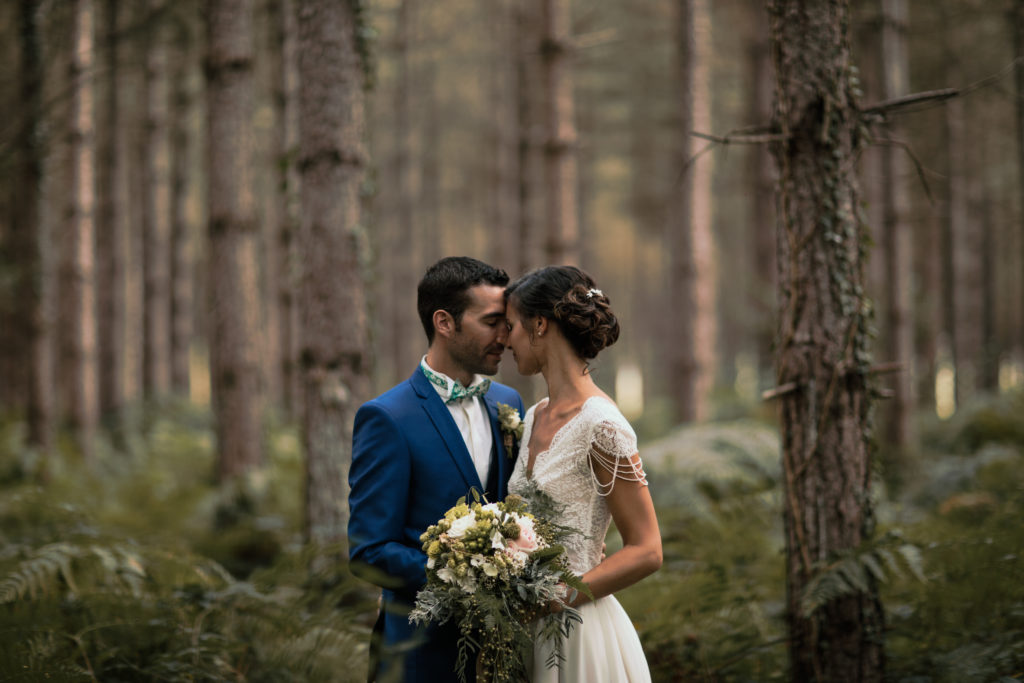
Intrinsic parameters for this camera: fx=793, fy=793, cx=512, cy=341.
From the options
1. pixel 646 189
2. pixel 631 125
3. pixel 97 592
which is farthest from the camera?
pixel 646 189

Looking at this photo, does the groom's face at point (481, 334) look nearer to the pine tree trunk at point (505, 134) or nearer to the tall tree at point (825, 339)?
the tall tree at point (825, 339)

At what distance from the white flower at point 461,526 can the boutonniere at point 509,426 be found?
0.63 m

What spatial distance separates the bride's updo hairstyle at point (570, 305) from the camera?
305 centimetres

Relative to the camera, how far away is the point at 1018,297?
30906 mm

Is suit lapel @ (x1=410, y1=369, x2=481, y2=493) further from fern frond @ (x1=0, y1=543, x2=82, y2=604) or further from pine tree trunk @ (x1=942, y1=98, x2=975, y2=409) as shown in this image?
pine tree trunk @ (x1=942, y1=98, x2=975, y2=409)

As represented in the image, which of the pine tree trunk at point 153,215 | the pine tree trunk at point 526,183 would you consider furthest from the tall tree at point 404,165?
the pine tree trunk at point 526,183

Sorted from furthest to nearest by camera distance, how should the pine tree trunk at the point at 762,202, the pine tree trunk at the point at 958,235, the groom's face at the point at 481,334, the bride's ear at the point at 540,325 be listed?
the pine tree trunk at the point at 958,235, the pine tree trunk at the point at 762,202, the groom's face at the point at 481,334, the bride's ear at the point at 540,325

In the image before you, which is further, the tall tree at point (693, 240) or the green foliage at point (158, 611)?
the tall tree at point (693, 240)

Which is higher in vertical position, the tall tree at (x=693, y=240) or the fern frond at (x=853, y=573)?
the tall tree at (x=693, y=240)

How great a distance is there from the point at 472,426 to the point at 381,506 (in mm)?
560

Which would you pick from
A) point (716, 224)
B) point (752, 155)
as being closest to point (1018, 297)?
point (716, 224)

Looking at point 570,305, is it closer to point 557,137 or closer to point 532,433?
point 532,433

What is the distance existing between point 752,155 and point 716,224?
14302mm

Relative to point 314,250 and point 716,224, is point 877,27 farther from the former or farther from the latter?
point 716,224
